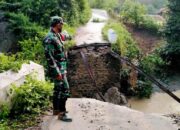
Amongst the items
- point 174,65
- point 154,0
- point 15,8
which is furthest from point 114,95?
point 154,0

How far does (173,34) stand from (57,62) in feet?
38.2

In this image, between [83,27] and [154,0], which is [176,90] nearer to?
[83,27]

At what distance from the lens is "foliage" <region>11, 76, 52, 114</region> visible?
8.29 metres

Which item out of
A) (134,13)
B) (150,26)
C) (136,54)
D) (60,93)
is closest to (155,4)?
(150,26)

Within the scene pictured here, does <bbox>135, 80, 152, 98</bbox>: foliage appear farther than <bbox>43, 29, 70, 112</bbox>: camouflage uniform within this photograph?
Yes

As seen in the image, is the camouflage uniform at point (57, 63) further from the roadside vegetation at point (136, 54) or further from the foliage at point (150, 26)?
the foliage at point (150, 26)

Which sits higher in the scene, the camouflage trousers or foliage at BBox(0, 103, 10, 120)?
the camouflage trousers

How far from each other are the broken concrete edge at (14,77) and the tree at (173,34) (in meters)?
10.4

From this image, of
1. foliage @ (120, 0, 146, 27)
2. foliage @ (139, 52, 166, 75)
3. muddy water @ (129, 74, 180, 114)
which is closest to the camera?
muddy water @ (129, 74, 180, 114)

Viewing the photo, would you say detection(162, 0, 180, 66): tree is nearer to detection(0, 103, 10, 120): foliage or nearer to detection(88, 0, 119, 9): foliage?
detection(88, 0, 119, 9): foliage

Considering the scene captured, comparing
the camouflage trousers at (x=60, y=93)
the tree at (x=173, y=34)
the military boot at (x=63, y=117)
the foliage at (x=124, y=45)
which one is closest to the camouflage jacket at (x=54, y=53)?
the camouflage trousers at (x=60, y=93)

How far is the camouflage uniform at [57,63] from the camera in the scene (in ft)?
25.1

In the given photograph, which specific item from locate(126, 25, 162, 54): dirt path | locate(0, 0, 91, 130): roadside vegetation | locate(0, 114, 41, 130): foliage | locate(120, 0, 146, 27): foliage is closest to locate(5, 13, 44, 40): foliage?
locate(0, 0, 91, 130): roadside vegetation

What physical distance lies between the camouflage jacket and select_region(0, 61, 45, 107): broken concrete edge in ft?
3.49
